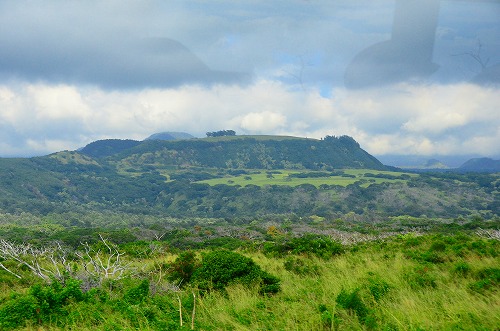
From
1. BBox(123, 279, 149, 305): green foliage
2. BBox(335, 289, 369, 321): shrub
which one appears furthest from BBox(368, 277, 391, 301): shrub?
BBox(123, 279, 149, 305): green foliage

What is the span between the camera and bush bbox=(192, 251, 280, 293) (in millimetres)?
8133

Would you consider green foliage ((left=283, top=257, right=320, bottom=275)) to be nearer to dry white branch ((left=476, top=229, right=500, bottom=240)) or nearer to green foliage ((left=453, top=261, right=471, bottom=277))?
green foliage ((left=453, top=261, right=471, bottom=277))

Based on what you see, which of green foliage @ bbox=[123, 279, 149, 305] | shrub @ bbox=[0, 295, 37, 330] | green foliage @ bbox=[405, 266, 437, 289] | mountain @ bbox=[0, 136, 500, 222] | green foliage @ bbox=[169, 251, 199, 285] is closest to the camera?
shrub @ bbox=[0, 295, 37, 330]

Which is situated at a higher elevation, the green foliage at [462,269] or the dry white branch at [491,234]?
the green foliage at [462,269]

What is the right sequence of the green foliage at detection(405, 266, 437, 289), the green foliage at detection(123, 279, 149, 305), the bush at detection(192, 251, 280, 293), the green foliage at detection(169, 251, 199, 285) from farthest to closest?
1. the green foliage at detection(169, 251, 199, 285)
2. the bush at detection(192, 251, 280, 293)
3. the green foliage at detection(405, 266, 437, 289)
4. the green foliage at detection(123, 279, 149, 305)

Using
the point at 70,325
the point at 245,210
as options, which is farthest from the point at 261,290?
the point at 245,210

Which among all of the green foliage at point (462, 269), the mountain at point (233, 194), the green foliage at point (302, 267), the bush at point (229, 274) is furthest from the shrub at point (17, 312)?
the mountain at point (233, 194)

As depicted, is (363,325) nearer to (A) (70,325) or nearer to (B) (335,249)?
(A) (70,325)

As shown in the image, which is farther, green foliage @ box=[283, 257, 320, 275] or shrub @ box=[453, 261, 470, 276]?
green foliage @ box=[283, 257, 320, 275]

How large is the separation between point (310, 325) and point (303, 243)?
31.7 feet

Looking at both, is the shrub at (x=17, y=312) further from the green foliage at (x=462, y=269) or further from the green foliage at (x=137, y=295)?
the green foliage at (x=462, y=269)

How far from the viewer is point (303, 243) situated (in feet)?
47.6

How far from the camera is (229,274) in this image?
8430 millimetres

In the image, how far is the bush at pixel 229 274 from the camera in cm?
813
